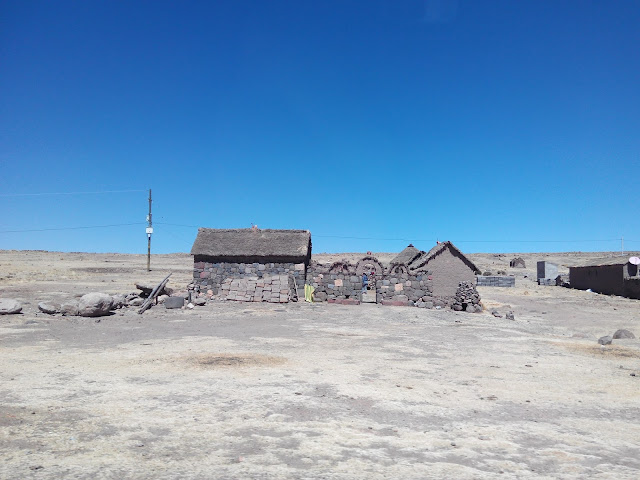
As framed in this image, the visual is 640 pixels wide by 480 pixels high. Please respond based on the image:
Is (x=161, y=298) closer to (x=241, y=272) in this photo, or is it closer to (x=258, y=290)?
(x=258, y=290)

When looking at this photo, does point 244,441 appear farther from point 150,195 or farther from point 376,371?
point 150,195

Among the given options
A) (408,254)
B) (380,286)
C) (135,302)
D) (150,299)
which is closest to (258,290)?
(150,299)

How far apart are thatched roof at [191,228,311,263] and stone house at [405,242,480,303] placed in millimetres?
6372

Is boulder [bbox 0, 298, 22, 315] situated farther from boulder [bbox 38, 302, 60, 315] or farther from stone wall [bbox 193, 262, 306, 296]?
stone wall [bbox 193, 262, 306, 296]

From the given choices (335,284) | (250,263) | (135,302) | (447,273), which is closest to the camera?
(135,302)

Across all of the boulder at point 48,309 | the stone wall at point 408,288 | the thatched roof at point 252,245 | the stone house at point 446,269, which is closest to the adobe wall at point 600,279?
the stone house at point 446,269

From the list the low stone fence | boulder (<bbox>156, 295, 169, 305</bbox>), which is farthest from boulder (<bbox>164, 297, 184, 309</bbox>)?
the low stone fence

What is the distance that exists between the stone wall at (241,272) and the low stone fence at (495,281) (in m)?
25.3

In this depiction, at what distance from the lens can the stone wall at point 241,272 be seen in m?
25.5

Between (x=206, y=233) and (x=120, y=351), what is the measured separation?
16068 mm

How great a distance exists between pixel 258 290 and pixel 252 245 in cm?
309

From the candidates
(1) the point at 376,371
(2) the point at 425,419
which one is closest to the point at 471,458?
(2) the point at 425,419

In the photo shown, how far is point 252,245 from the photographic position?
26.3 m

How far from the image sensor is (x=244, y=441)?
18.7ft
